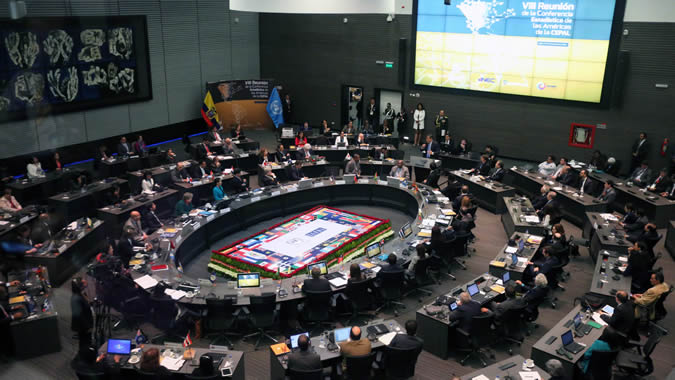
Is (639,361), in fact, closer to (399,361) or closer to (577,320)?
(577,320)

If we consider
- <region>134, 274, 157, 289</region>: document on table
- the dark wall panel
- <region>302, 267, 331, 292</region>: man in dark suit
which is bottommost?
<region>134, 274, 157, 289</region>: document on table

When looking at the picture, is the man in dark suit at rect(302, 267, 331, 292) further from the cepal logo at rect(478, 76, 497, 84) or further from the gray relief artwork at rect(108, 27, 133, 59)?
the gray relief artwork at rect(108, 27, 133, 59)

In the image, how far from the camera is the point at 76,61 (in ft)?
58.6

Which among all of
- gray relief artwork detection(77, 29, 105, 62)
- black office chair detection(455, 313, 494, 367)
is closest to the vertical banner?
gray relief artwork detection(77, 29, 105, 62)

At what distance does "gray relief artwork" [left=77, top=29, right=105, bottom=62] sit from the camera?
59.2 feet

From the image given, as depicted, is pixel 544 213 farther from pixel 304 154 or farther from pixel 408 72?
pixel 408 72

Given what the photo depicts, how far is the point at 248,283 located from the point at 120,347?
2.59m

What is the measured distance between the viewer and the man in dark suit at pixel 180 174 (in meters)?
15.7

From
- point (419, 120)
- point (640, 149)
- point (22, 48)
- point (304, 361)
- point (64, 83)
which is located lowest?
point (304, 361)

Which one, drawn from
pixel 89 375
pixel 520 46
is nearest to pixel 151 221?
pixel 89 375

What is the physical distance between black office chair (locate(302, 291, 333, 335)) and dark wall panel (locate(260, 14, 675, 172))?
43.1 feet

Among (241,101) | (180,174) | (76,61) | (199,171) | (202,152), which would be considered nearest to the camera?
(180,174)

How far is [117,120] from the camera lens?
2019 cm

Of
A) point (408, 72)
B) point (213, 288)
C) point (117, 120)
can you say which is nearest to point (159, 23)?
point (117, 120)
